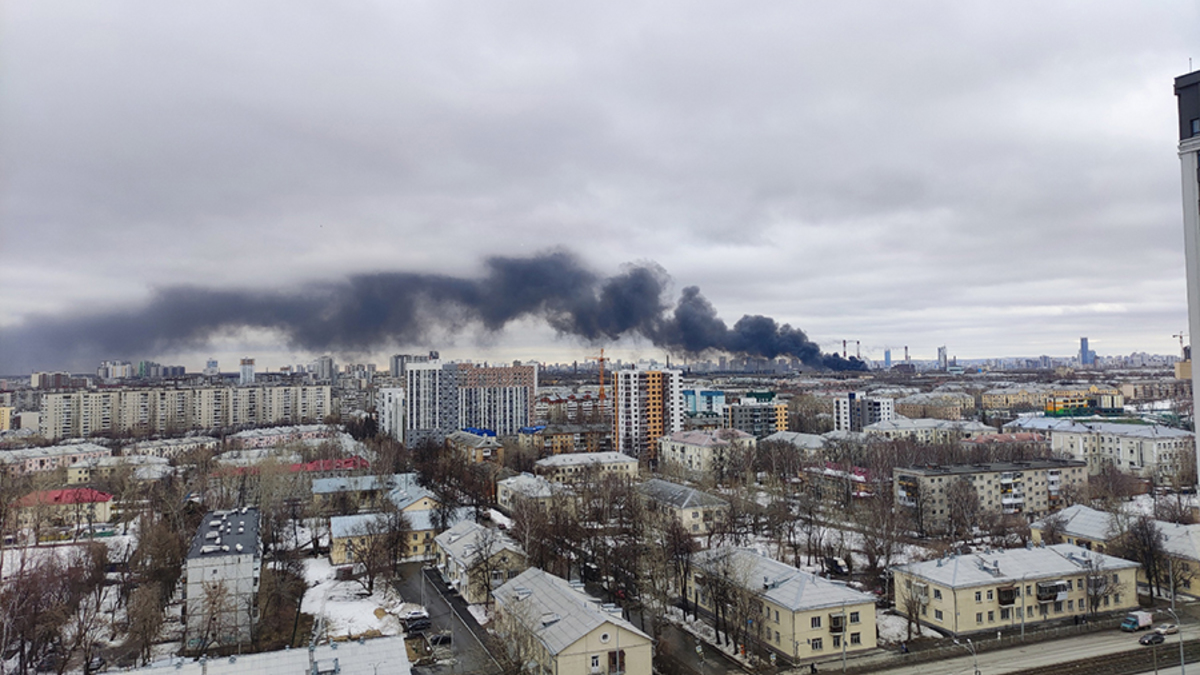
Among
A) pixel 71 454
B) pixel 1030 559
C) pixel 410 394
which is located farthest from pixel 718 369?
pixel 1030 559

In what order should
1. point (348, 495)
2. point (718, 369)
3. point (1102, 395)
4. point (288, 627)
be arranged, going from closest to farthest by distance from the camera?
1. point (288, 627)
2. point (348, 495)
3. point (1102, 395)
4. point (718, 369)

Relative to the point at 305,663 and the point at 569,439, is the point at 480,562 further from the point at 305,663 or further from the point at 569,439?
the point at 569,439

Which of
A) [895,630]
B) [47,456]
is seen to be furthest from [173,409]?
[895,630]

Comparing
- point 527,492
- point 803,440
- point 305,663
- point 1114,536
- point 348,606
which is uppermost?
point 305,663

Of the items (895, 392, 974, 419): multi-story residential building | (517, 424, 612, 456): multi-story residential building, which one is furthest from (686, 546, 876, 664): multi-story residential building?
(895, 392, 974, 419): multi-story residential building

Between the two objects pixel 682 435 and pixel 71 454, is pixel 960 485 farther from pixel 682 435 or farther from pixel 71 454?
pixel 71 454

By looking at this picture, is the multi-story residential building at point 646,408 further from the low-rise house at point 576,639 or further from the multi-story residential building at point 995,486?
the low-rise house at point 576,639
